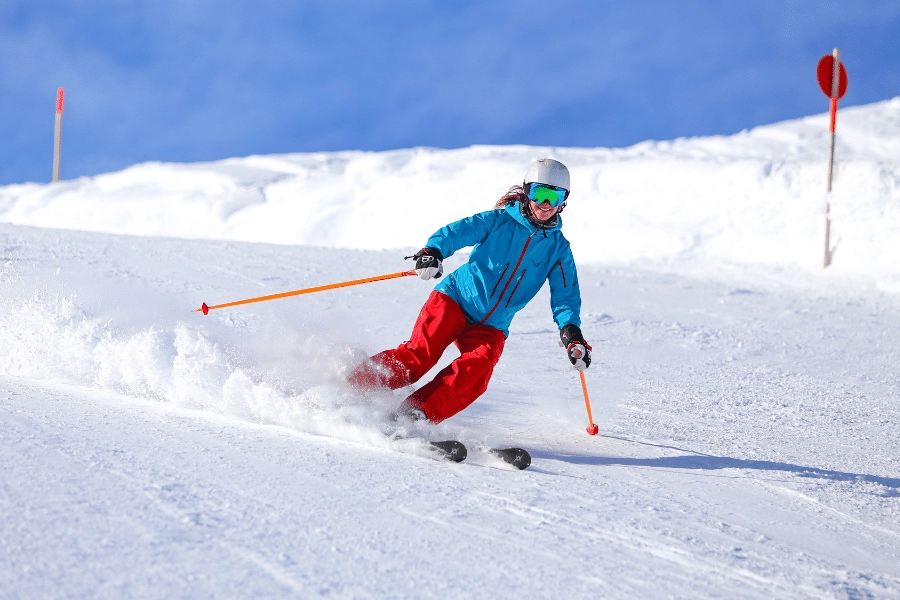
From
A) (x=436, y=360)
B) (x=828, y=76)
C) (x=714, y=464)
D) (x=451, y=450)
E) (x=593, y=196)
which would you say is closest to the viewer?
(x=451, y=450)

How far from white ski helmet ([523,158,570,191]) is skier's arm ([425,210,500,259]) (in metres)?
0.23

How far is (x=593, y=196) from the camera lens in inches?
627

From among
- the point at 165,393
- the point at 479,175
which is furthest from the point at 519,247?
the point at 479,175

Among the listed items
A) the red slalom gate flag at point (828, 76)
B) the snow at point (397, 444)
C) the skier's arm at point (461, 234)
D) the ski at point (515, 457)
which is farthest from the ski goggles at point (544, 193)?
the red slalom gate flag at point (828, 76)

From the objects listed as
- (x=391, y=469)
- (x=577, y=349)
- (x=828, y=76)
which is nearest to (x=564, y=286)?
(x=577, y=349)

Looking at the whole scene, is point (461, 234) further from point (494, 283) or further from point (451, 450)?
point (451, 450)

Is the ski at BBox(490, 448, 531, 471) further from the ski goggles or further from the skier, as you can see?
the ski goggles

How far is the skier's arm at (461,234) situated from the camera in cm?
343

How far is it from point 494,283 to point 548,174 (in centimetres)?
55

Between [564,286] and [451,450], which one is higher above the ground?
[564,286]

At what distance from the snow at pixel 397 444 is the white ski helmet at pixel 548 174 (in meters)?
1.12

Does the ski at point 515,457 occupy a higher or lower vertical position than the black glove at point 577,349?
lower

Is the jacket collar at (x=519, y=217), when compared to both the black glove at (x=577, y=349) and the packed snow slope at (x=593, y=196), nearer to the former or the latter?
the black glove at (x=577, y=349)

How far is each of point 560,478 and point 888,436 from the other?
2.38 meters
